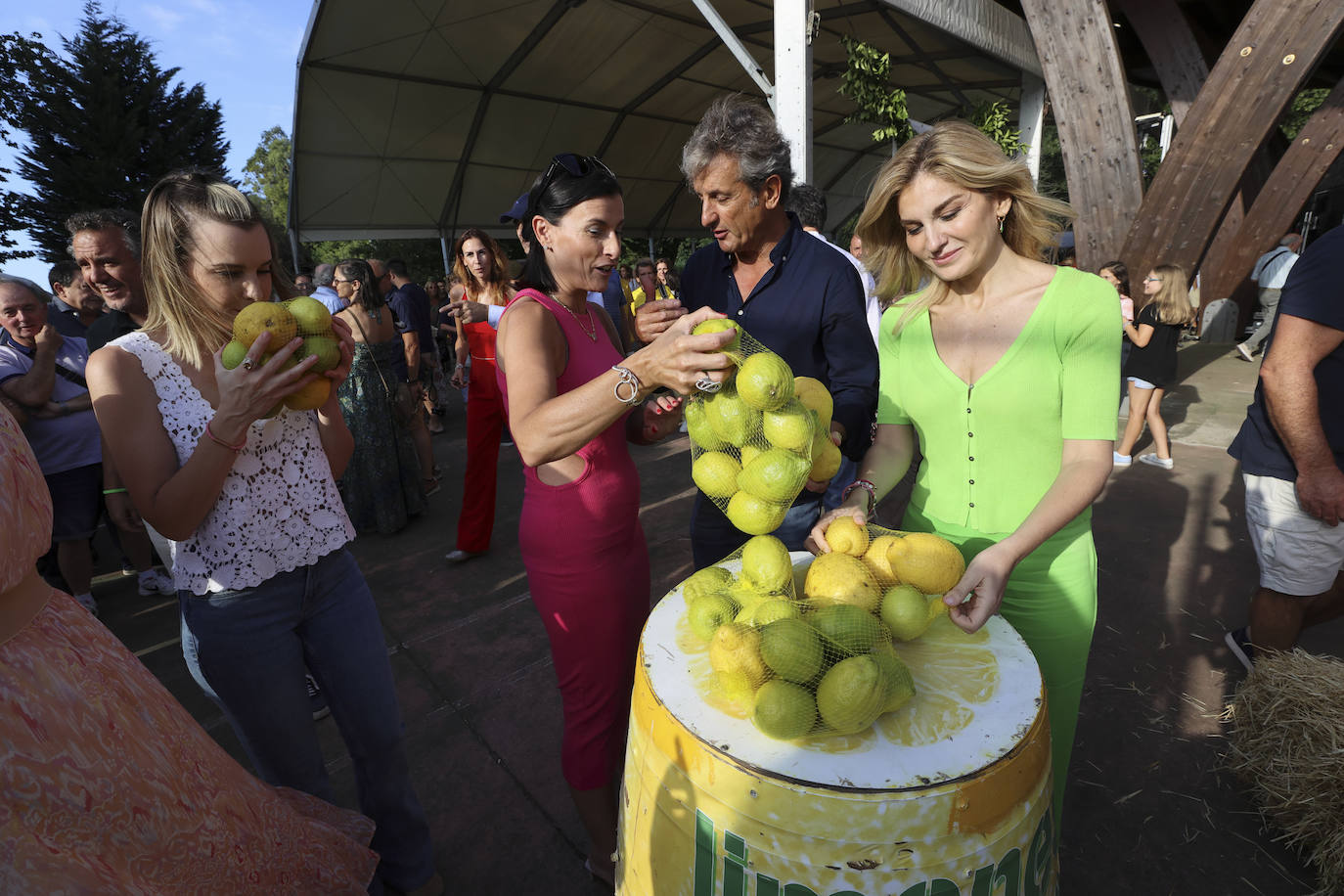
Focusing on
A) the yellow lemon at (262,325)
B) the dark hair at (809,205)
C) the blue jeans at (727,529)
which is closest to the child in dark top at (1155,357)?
the dark hair at (809,205)

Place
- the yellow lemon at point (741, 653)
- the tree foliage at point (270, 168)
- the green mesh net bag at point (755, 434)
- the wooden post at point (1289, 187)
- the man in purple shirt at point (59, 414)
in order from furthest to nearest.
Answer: the tree foliage at point (270, 168), the wooden post at point (1289, 187), the man in purple shirt at point (59, 414), the green mesh net bag at point (755, 434), the yellow lemon at point (741, 653)

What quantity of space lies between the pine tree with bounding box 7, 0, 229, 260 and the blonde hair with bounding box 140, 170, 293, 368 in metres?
23.8

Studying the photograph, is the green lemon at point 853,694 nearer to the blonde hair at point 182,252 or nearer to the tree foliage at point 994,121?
the blonde hair at point 182,252

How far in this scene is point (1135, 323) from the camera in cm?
629

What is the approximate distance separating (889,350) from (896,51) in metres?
14.6

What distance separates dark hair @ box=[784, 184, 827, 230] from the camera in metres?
4.53

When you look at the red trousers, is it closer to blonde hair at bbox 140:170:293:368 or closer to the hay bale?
blonde hair at bbox 140:170:293:368

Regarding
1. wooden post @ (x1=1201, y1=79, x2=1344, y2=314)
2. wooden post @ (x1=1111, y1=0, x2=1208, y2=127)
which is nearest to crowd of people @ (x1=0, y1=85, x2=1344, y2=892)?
wooden post @ (x1=1111, y1=0, x2=1208, y2=127)

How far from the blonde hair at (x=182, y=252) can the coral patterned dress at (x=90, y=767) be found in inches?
19.3

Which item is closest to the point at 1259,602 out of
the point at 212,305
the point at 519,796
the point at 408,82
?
the point at 519,796

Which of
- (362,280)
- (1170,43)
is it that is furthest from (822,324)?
(1170,43)

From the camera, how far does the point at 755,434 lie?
4.86ft

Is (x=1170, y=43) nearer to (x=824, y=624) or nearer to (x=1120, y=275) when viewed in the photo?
(x=1120, y=275)

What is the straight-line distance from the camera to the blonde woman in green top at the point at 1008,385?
5.45 ft
